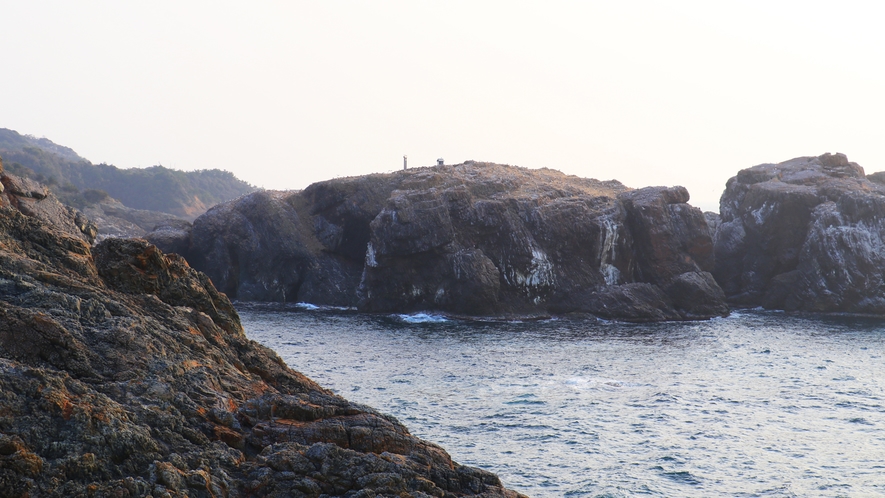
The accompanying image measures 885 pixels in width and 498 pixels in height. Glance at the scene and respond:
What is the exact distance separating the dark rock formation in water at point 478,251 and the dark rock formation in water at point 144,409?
5607cm

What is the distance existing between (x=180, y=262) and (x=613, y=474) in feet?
58.2

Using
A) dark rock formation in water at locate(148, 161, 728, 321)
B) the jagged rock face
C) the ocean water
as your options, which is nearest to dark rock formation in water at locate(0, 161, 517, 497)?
the ocean water

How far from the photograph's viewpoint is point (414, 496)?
13492mm

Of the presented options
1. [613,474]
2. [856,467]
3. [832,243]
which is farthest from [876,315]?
[613,474]

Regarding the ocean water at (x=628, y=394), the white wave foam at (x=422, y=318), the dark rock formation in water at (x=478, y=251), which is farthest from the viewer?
the dark rock formation in water at (x=478, y=251)

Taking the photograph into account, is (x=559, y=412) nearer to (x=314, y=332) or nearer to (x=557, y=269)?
(x=314, y=332)

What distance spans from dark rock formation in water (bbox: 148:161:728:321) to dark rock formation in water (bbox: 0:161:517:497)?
184 feet

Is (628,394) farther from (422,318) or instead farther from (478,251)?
(478,251)

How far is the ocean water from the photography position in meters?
28.6

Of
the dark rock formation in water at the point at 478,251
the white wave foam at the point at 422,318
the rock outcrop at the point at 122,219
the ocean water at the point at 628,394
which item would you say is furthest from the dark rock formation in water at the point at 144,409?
the rock outcrop at the point at 122,219

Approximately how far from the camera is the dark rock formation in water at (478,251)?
243 ft

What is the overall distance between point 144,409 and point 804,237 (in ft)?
260

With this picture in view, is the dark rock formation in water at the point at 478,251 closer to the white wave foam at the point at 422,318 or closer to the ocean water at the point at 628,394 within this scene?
the white wave foam at the point at 422,318

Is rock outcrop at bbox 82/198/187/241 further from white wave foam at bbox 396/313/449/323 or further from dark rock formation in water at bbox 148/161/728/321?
white wave foam at bbox 396/313/449/323
